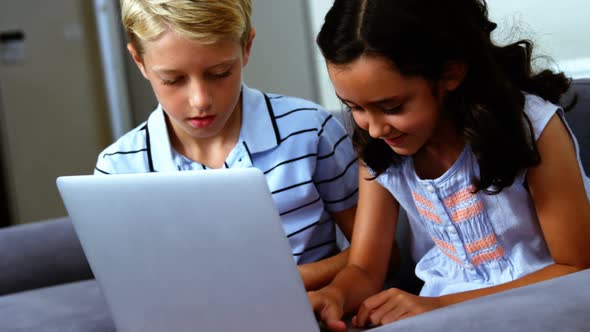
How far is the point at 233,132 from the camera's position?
4.27 ft

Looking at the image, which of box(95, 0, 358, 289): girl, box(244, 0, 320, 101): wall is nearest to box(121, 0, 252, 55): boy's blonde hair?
box(95, 0, 358, 289): girl

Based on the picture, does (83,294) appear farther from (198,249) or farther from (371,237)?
(198,249)

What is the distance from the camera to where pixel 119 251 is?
2.72 ft

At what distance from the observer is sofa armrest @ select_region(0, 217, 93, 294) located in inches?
58.6

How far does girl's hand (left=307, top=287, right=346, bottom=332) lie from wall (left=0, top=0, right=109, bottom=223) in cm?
210

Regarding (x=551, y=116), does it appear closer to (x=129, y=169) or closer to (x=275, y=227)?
(x=275, y=227)

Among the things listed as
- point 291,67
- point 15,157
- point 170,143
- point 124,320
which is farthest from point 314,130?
point 15,157

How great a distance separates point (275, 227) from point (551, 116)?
411 millimetres

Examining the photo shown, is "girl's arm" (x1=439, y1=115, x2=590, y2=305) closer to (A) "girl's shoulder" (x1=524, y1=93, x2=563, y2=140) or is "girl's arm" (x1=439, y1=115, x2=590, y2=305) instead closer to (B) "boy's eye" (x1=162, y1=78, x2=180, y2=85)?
(A) "girl's shoulder" (x1=524, y1=93, x2=563, y2=140)

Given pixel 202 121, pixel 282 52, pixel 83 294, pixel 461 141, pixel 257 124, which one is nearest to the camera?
pixel 461 141

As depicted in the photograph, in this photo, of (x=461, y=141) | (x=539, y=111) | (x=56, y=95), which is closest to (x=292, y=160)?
(x=461, y=141)

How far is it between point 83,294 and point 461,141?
697 mm

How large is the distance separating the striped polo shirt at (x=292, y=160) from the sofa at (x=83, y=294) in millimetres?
128

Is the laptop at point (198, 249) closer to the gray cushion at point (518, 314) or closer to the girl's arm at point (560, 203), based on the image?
the gray cushion at point (518, 314)
